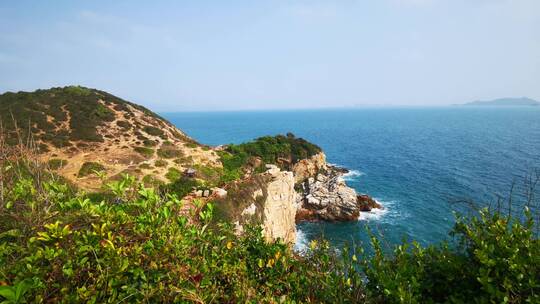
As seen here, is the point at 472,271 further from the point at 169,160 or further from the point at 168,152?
the point at 168,152

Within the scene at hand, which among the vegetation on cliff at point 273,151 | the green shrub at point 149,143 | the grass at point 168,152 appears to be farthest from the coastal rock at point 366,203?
the green shrub at point 149,143

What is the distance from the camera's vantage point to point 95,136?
40.3m

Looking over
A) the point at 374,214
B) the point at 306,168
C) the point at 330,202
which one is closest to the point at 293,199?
the point at 330,202

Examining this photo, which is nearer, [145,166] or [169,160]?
[145,166]

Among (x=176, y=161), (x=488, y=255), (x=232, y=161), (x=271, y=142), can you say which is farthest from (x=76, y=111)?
(x=488, y=255)

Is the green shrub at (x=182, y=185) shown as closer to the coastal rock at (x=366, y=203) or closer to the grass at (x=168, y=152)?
the grass at (x=168, y=152)

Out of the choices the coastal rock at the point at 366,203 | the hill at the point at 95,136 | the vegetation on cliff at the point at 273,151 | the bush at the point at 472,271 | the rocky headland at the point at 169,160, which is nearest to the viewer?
the bush at the point at 472,271

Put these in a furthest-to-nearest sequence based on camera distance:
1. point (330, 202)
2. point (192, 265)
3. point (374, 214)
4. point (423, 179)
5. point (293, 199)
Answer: point (423, 179) < point (330, 202) < point (374, 214) < point (293, 199) < point (192, 265)

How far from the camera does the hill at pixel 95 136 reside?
3391 cm

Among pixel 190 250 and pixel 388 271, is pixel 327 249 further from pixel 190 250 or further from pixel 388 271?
pixel 190 250

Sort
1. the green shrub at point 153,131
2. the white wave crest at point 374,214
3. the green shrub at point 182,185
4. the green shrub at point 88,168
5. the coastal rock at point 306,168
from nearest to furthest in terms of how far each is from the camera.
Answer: the green shrub at point 182,185 → the green shrub at point 88,168 → the white wave crest at point 374,214 → the green shrub at point 153,131 → the coastal rock at point 306,168

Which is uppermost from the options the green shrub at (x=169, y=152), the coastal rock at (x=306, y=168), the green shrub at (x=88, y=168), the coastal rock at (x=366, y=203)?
the green shrub at (x=169, y=152)

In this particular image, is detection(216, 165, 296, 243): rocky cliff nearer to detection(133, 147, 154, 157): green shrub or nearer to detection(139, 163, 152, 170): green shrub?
detection(139, 163, 152, 170): green shrub

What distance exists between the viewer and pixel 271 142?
59875 millimetres
